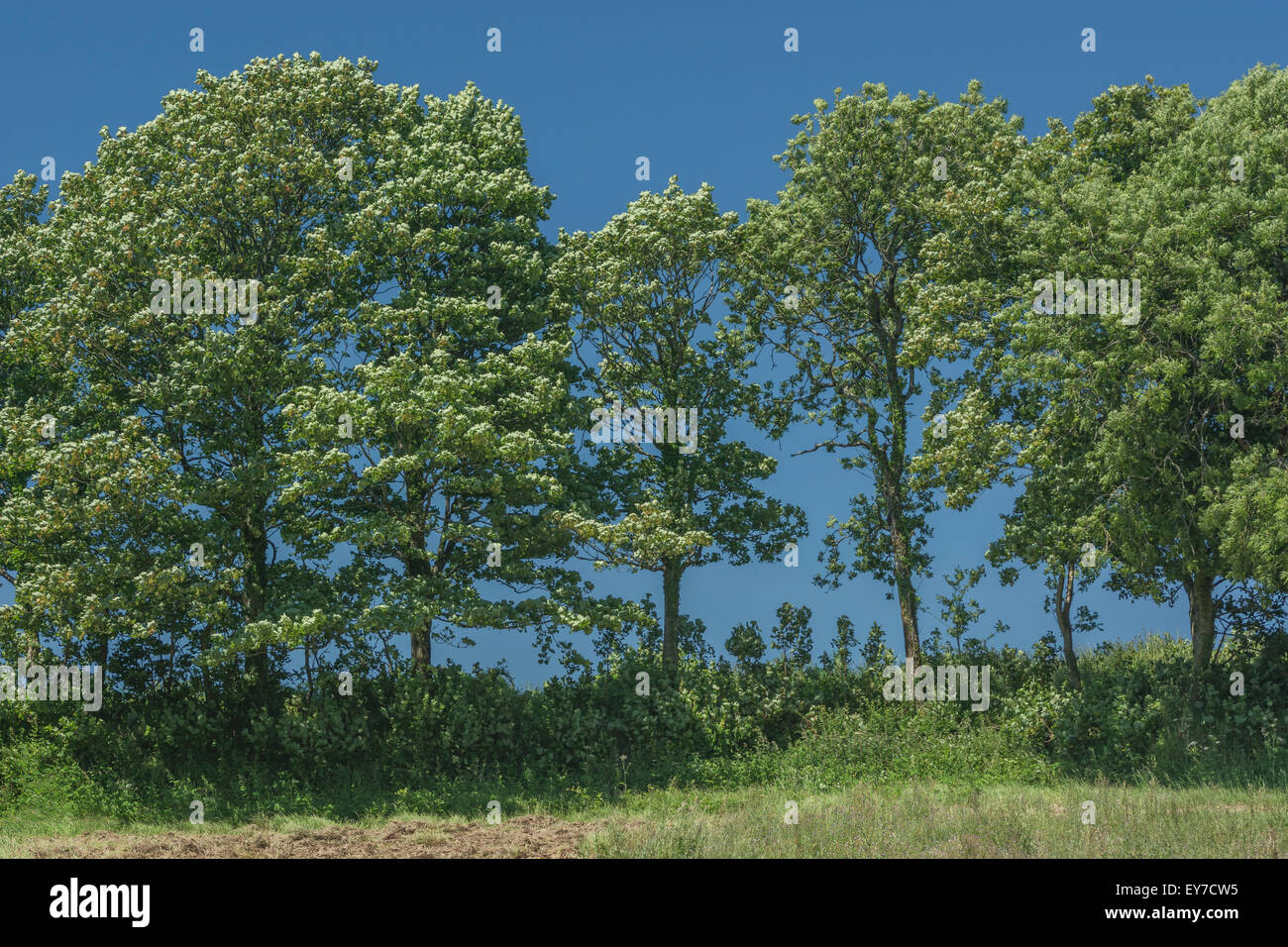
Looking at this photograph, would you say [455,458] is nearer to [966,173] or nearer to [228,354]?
[228,354]

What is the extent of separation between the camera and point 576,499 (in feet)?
101

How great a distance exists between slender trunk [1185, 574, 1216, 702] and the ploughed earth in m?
14.8

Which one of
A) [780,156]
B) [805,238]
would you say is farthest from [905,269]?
[780,156]

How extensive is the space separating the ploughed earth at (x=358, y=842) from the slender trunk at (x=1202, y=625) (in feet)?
48.6

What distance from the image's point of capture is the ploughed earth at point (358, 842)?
20.2 meters

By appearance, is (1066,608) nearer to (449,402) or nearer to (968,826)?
(968,826)

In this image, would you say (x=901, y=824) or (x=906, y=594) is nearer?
(x=901, y=824)

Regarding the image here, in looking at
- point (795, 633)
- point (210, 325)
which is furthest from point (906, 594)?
point (210, 325)

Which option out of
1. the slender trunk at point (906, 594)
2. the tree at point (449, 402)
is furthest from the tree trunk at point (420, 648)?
the slender trunk at point (906, 594)

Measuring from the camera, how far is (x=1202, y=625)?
92.5ft

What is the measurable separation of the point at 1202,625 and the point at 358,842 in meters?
19.6

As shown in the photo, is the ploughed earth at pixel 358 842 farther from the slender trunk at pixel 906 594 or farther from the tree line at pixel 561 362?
the slender trunk at pixel 906 594

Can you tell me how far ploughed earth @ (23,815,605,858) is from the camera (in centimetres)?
2023

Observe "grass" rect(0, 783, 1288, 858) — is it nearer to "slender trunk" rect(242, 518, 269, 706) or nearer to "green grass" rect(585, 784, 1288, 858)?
"green grass" rect(585, 784, 1288, 858)
